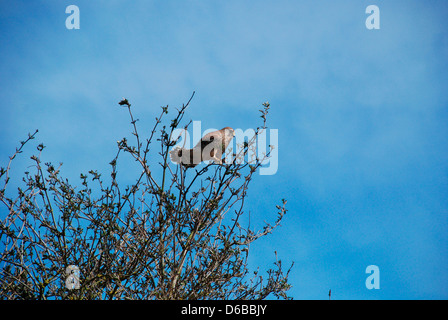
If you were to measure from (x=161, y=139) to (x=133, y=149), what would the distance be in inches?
14.1

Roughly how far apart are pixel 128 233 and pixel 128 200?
1.89ft

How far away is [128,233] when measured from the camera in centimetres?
473

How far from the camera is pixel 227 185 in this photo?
438 cm
